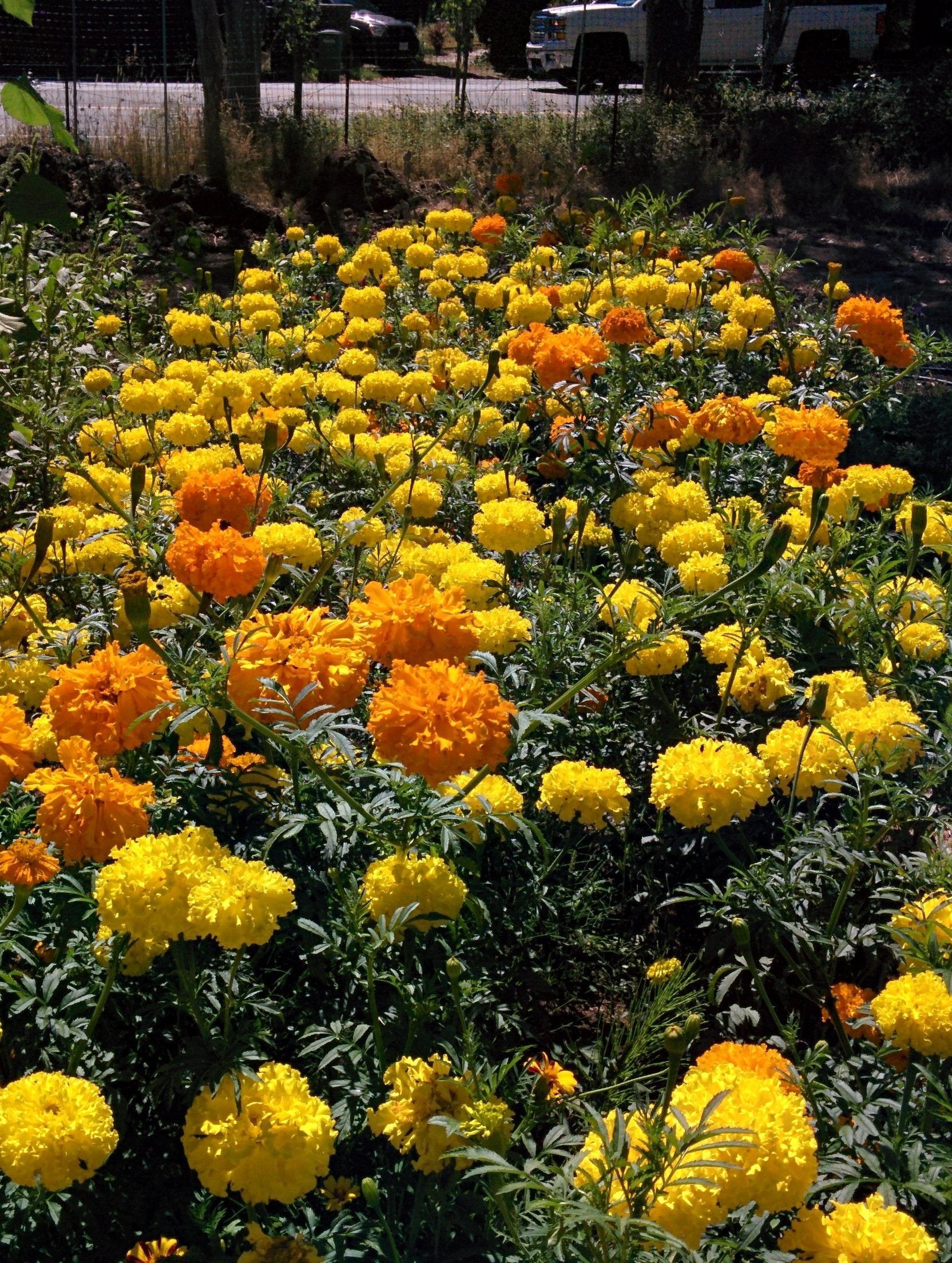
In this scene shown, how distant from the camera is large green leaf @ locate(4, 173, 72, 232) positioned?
199 centimetres

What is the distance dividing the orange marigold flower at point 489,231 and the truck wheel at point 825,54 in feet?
41.7

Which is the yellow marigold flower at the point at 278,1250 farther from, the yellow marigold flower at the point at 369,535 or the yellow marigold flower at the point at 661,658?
the yellow marigold flower at the point at 369,535

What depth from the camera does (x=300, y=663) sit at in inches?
66.5

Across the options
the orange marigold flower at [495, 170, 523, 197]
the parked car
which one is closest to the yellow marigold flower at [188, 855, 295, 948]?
the orange marigold flower at [495, 170, 523, 197]

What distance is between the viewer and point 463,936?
1932 millimetres

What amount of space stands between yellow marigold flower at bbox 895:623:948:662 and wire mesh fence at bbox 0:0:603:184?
27.1 ft

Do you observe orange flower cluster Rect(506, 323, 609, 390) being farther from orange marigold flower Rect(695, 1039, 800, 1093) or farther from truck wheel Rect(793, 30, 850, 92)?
truck wheel Rect(793, 30, 850, 92)

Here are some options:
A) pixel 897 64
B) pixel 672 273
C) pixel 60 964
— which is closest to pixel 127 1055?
pixel 60 964

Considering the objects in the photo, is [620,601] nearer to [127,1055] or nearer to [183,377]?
[127,1055]

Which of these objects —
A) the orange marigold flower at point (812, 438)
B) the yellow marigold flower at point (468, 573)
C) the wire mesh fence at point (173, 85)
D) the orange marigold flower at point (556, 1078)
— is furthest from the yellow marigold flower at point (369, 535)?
the wire mesh fence at point (173, 85)

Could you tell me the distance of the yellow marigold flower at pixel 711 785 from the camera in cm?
196

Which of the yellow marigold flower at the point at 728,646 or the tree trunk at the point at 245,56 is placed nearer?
the yellow marigold flower at the point at 728,646

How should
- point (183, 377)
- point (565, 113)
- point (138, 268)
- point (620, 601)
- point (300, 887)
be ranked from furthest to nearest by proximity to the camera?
point (565, 113) → point (138, 268) → point (183, 377) → point (620, 601) → point (300, 887)

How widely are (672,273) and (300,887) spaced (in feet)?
13.0
